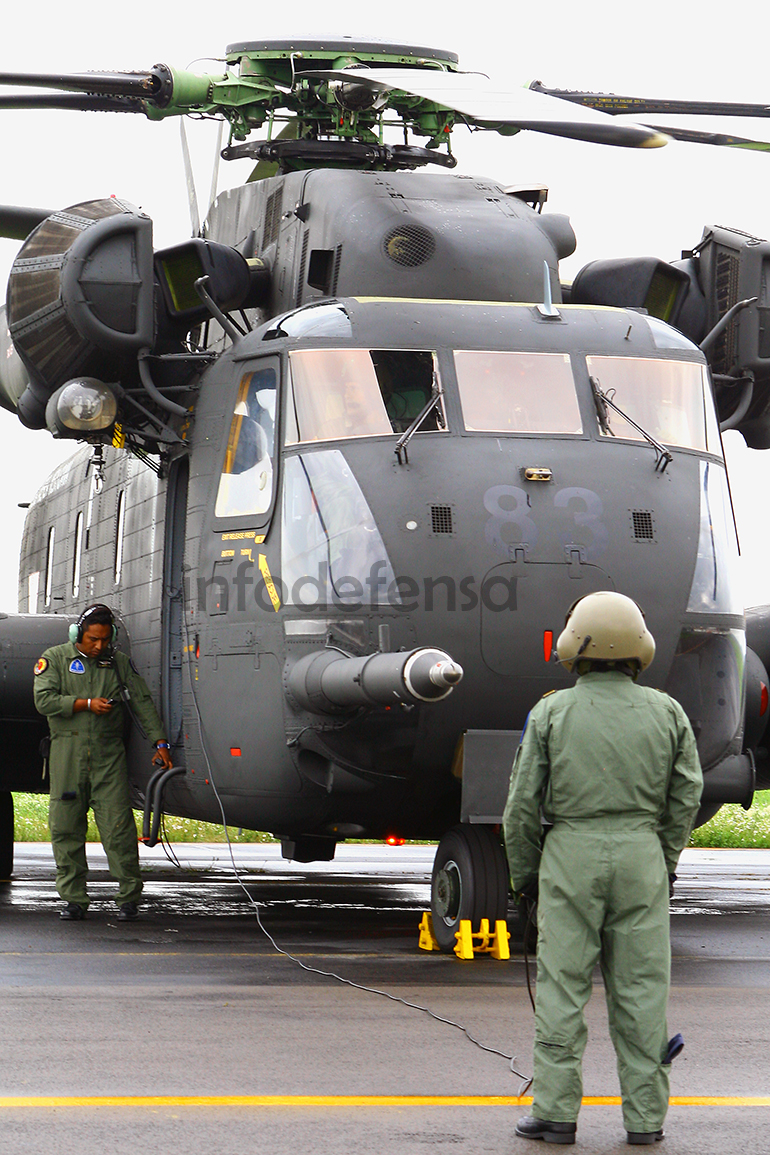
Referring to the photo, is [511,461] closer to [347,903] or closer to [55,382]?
[55,382]

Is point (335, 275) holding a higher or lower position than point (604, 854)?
higher

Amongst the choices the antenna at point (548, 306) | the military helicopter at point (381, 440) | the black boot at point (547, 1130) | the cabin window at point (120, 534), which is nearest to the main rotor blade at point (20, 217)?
the military helicopter at point (381, 440)

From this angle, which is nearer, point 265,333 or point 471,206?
point 265,333

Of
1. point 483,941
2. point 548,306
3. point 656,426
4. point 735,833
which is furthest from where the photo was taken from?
point 735,833

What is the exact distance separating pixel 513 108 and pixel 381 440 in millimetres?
1966

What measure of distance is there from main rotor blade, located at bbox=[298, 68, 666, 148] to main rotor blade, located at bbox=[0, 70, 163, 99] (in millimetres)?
3050

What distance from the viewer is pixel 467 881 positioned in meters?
9.29

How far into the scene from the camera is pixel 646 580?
369 inches

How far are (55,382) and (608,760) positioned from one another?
6.39m

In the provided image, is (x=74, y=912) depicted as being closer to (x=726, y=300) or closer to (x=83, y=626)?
(x=83, y=626)

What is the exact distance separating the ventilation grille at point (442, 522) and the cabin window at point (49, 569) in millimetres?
7478

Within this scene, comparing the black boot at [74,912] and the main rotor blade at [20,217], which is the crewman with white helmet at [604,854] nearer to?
the black boot at [74,912]

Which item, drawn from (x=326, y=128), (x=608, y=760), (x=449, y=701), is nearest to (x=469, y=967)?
(x=449, y=701)

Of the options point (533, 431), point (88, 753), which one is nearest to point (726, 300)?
point (533, 431)
